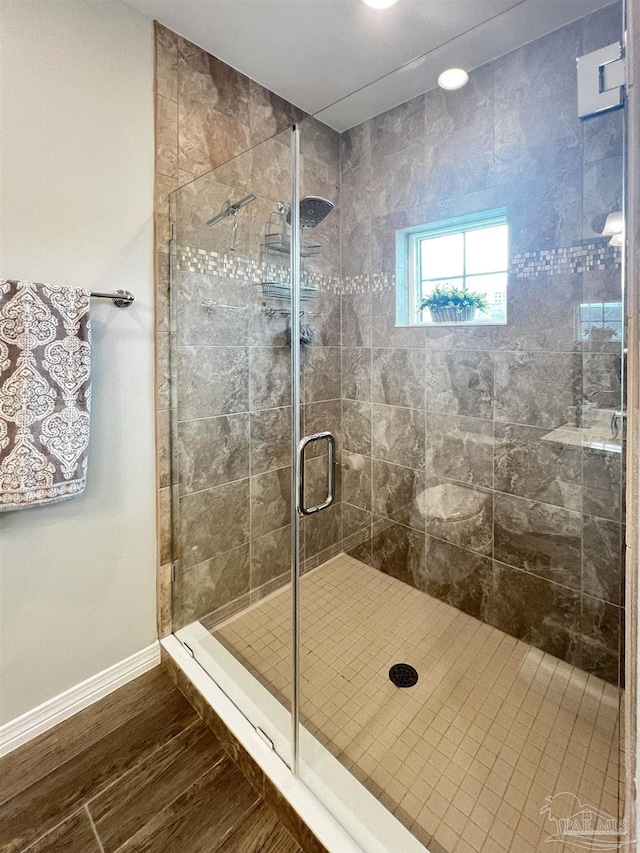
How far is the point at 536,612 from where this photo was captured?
1.57m

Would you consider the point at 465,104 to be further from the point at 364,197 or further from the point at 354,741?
the point at 354,741

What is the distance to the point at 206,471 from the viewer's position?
174 cm

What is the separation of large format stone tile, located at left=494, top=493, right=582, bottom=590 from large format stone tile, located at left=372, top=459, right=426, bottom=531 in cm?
33

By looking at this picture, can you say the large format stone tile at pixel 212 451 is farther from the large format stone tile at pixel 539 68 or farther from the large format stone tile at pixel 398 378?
the large format stone tile at pixel 539 68

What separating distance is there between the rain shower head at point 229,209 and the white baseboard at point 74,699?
1.79 m

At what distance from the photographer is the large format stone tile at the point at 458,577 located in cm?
169

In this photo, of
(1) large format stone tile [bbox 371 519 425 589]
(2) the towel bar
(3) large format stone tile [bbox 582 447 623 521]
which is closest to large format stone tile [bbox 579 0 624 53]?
(3) large format stone tile [bbox 582 447 623 521]

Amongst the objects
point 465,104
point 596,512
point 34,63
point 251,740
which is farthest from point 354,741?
point 34,63

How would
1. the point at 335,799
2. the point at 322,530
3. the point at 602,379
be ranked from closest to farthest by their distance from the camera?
1. the point at 335,799
2. the point at 602,379
3. the point at 322,530

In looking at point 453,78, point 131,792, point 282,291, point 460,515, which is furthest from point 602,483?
point 131,792

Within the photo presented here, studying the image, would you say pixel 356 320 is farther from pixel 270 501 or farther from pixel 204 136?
pixel 204 136

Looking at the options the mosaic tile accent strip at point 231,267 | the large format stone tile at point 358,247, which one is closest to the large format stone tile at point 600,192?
the large format stone tile at point 358,247

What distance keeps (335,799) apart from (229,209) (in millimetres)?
1983

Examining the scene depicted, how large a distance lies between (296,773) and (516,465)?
1280 mm
